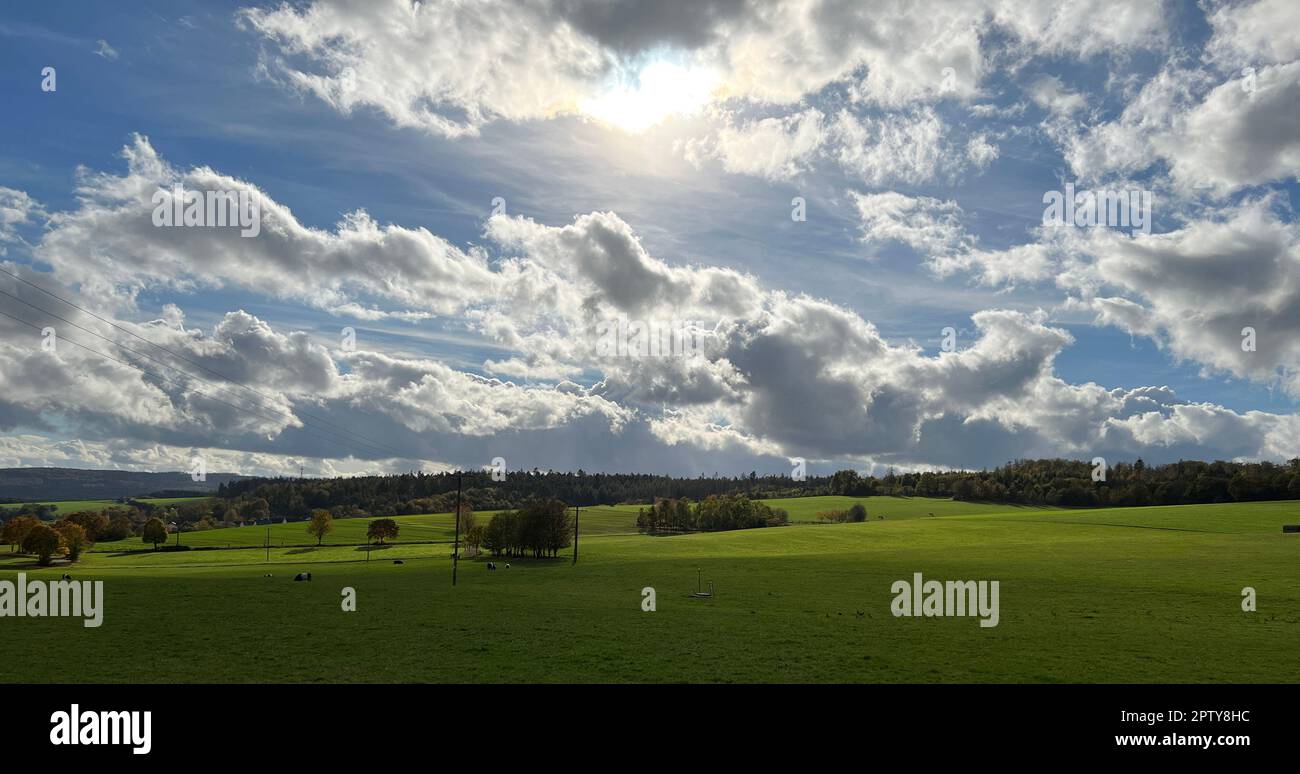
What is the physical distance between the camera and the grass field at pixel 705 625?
33281 millimetres

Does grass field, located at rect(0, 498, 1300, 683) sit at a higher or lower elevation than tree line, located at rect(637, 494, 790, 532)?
higher

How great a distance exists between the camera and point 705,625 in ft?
151

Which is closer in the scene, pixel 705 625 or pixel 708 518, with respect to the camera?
pixel 705 625

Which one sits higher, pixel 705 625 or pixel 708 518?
pixel 705 625

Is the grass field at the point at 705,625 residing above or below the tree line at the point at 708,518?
above

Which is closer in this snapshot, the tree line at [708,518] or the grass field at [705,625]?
the grass field at [705,625]

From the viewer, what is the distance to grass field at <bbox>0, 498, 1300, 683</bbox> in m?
33.3

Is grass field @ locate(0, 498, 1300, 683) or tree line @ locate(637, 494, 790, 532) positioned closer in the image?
grass field @ locate(0, 498, 1300, 683)

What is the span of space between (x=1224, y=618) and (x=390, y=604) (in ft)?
192
